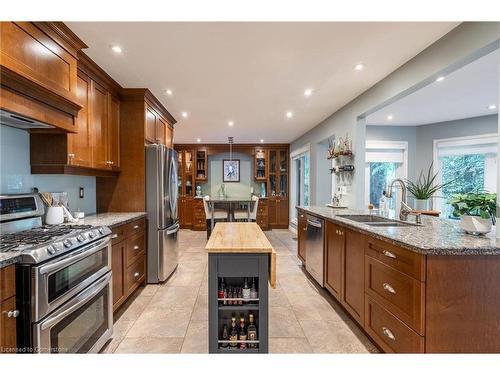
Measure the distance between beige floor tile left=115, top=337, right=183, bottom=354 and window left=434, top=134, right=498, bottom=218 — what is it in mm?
4415

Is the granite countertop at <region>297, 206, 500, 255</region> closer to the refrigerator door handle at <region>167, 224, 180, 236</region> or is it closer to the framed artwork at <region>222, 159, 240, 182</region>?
the refrigerator door handle at <region>167, 224, 180, 236</region>

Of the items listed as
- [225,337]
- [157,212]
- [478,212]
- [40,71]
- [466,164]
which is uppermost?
[40,71]

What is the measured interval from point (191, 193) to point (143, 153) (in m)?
4.12

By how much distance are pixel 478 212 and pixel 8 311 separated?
8.88 feet

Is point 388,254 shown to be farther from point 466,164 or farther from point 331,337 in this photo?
point 466,164

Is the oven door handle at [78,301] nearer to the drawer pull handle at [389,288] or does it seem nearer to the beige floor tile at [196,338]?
the beige floor tile at [196,338]

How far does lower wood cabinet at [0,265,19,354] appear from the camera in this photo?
1.21 meters

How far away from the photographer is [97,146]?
2.71m

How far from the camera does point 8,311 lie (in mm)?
1236

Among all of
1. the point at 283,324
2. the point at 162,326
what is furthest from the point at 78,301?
the point at 283,324

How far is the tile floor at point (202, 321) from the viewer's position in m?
2.01

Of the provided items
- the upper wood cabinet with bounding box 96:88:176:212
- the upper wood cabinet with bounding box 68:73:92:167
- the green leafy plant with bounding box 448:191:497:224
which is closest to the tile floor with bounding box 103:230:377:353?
the upper wood cabinet with bounding box 96:88:176:212

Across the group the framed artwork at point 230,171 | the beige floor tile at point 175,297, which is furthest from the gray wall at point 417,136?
the beige floor tile at point 175,297
